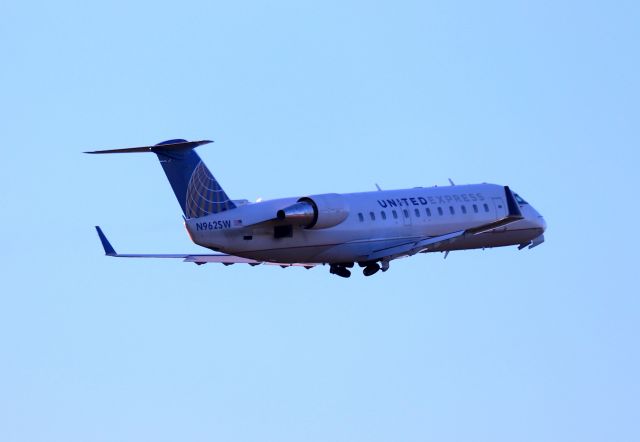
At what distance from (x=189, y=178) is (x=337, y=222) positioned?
215 inches

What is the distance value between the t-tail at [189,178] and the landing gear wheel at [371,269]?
20.9 feet

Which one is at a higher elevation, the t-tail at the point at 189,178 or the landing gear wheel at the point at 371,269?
the t-tail at the point at 189,178

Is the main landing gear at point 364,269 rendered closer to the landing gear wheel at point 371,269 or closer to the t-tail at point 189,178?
the landing gear wheel at point 371,269

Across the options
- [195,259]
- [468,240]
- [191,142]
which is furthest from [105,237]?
[468,240]

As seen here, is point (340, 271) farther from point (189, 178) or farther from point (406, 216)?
point (189, 178)

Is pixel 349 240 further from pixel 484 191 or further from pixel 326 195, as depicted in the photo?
pixel 484 191

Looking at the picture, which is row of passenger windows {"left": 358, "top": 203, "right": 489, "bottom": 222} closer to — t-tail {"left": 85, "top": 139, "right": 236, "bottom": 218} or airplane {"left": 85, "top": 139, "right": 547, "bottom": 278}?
airplane {"left": 85, "top": 139, "right": 547, "bottom": 278}

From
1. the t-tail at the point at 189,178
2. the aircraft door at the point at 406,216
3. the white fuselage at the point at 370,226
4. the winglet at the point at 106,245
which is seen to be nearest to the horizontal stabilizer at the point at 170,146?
the t-tail at the point at 189,178

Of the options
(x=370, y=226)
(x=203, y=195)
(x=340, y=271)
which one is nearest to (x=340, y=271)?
(x=340, y=271)

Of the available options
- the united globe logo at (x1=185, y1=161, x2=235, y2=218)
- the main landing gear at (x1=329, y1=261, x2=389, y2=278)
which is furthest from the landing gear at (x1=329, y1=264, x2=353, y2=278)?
the united globe logo at (x1=185, y1=161, x2=235, y2=218)

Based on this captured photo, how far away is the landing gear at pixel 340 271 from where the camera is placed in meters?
65.8

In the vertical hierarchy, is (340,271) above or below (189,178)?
below

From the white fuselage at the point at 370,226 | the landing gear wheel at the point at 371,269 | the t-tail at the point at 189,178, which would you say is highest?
the t-tail at the point at 189,178

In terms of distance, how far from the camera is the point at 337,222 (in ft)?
209
